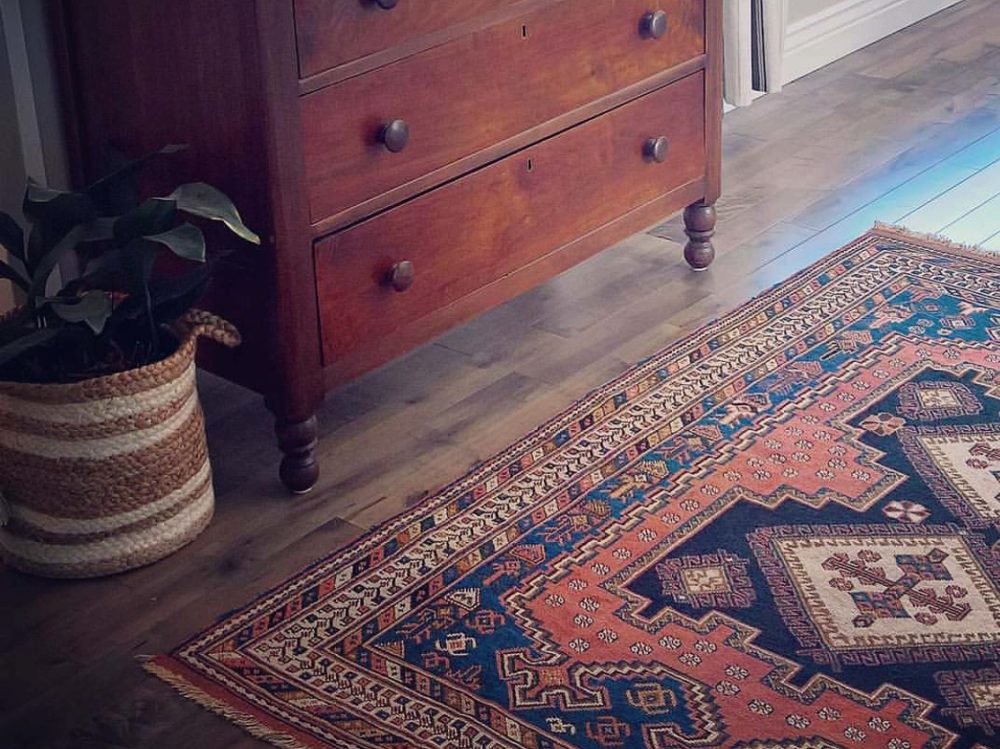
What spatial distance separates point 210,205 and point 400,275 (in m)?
0.39

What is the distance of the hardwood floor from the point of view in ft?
5.84

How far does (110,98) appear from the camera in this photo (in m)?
2.12

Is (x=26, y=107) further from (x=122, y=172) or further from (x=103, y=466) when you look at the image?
(x=103, y=466)

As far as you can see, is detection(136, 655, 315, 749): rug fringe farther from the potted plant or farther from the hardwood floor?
the potted plant

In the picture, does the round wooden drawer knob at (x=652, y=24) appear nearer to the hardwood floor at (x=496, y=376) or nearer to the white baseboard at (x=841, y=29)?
the hardwood floor at (x=496, y=376)

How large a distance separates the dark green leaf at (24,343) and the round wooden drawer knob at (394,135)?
1.72 ft

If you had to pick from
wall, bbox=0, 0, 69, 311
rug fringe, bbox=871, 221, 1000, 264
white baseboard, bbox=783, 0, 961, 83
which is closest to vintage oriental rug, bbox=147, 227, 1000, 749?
rug fringe, bbox=871, 221, 1000, 264

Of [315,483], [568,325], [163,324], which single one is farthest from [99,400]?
[568,325]

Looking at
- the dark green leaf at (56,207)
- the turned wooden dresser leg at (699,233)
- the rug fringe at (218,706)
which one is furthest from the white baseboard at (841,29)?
the rug fringe at (218,706)

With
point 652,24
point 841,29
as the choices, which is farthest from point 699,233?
point 841,29

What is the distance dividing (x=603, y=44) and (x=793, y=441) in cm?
74

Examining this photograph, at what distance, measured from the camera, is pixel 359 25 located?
198 centimetres

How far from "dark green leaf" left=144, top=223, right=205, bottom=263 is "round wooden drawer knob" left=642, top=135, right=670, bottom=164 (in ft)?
3.43

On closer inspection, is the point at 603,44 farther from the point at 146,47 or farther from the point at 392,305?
the point at 146,47
